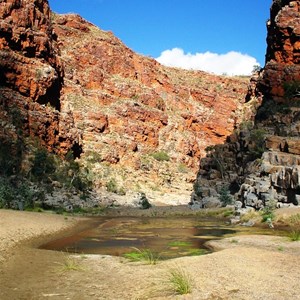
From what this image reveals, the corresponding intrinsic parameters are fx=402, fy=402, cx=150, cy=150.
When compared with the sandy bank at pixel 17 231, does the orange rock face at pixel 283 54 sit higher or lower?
higher

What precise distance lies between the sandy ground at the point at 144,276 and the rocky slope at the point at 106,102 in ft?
184

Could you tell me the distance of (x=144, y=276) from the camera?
11648 millimetres

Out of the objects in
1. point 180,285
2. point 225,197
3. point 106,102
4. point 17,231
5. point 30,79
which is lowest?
point 225,197

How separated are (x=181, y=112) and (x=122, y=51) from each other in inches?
963

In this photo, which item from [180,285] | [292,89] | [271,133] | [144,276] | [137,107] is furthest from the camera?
[137,107]

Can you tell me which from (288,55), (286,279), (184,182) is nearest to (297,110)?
(288,55)

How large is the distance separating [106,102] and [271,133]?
5025 centimetres

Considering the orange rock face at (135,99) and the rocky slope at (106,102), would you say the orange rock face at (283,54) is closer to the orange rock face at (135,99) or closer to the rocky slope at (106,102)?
the rocky slope at (106,102)

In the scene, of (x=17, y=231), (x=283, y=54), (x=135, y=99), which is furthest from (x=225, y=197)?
(x=135, y=99)

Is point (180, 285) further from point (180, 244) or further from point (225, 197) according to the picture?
point (225, 197)

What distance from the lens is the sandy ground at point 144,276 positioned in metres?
9.57

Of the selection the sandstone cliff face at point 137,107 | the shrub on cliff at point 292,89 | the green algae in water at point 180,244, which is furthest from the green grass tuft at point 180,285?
the sandstone cliff face at point 137,107

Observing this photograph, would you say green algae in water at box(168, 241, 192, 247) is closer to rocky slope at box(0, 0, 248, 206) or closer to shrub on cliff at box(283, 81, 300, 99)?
rocky slope at box(0, 0, 248, 206)

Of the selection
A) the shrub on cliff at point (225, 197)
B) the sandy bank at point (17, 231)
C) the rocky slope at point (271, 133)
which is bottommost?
the shrub on cliff at point (225, 197)
